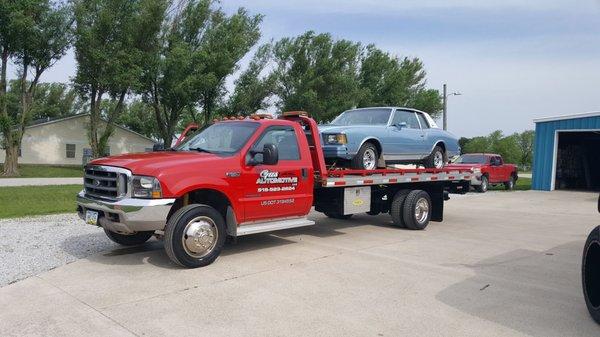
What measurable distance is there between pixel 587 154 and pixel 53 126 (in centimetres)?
3701

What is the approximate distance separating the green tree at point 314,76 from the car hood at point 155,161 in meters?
26.6

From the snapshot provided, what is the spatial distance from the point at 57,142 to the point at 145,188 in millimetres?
37082

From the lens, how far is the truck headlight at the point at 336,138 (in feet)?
28.8

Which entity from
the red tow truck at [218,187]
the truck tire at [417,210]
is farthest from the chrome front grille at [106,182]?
the truck tire at [417,210]

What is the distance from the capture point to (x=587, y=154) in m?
29.1

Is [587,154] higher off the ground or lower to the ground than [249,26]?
lower

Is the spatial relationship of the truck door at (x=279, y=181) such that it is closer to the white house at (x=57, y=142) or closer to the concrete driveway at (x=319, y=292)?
the concrete driveway at (x=319, y=292)

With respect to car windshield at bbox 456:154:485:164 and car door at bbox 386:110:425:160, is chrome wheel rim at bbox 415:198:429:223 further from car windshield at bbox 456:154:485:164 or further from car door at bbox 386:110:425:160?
car windshield at bbox 456:154:485:164

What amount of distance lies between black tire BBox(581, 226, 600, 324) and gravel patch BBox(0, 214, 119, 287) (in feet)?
20.6

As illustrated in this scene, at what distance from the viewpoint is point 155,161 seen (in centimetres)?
656

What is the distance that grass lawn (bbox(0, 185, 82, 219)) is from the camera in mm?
11484

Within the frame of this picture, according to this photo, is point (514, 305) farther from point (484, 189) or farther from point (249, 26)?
point (249, 26)

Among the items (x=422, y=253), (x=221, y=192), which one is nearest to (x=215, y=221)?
(x=221, y=192)

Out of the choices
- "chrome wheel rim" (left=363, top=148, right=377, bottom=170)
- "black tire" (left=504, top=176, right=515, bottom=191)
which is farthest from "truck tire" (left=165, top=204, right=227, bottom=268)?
"black tire" (left=504, top=176, right=515, bottom=191)
